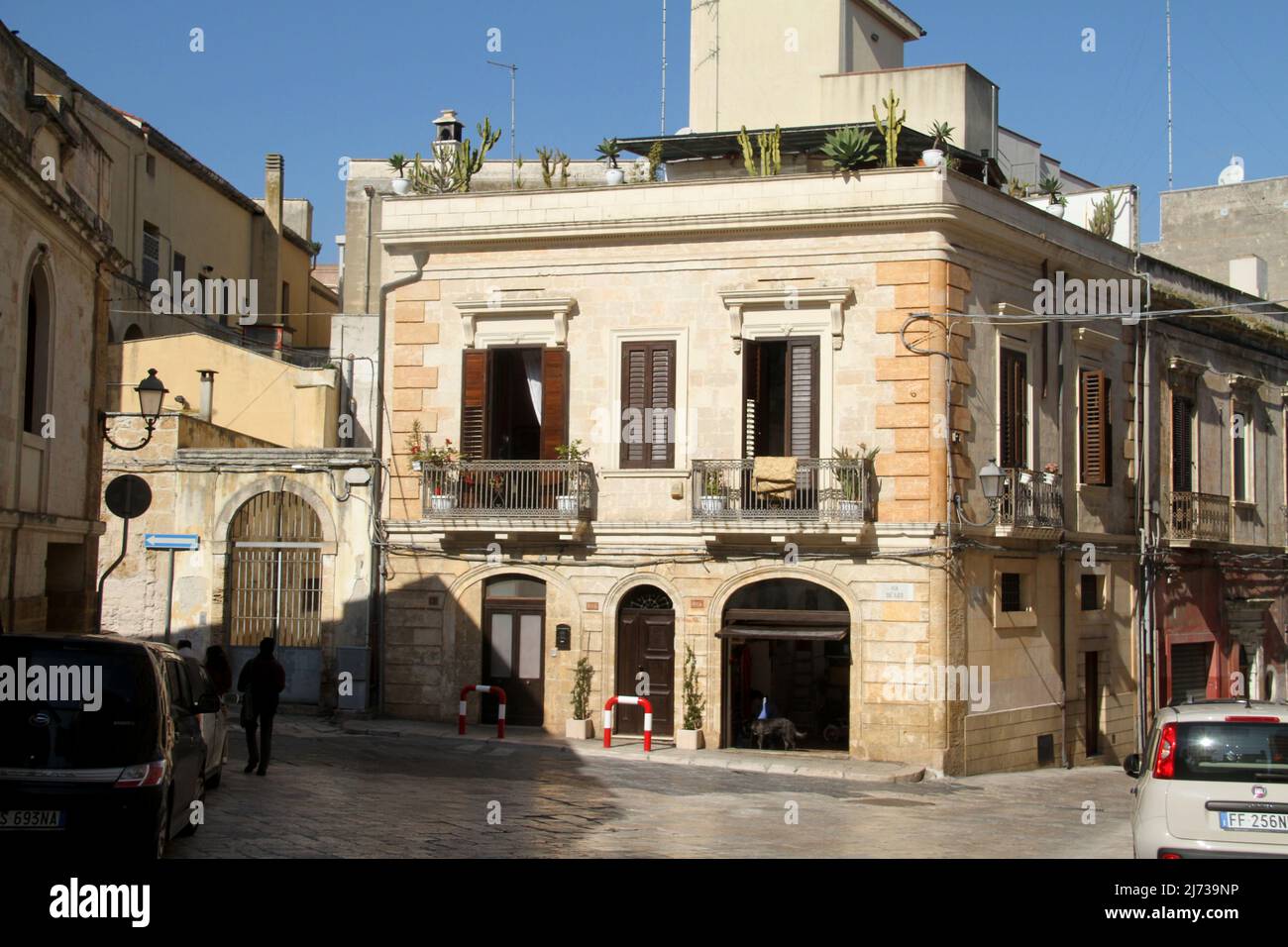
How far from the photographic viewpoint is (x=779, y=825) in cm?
1614

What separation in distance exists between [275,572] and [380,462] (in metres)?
2.64

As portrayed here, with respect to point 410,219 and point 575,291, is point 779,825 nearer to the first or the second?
point 575,291

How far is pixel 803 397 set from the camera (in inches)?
919

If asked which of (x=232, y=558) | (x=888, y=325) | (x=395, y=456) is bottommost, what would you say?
(x=232, y=558)

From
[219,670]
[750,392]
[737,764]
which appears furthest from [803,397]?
[219,670]

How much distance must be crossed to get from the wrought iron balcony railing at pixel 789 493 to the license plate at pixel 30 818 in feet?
45.2

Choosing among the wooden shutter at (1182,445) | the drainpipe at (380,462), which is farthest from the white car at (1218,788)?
the wooden shutter at (1182,445)

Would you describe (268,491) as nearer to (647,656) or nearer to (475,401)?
(475,401)

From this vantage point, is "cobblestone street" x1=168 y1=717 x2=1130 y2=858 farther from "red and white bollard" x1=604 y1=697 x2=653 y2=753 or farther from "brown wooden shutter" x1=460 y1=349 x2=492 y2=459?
"brown wooden shutter" x1=460 y1=349 x2=492 y2=459

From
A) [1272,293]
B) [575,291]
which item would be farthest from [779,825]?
[1272,293]

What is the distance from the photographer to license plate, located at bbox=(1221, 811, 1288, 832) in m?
10.7

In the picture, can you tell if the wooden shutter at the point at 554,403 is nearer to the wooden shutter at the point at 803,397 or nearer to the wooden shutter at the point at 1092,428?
the wooden shutter at the point at 803,397
